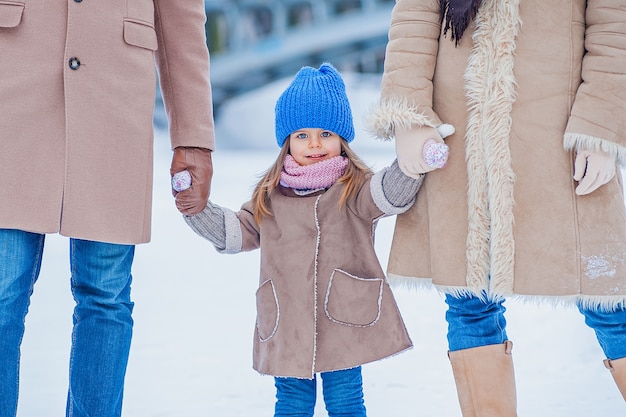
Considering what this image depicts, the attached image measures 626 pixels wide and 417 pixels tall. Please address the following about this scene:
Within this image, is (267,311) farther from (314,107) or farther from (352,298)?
(314,107)

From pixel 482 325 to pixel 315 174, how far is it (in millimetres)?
479

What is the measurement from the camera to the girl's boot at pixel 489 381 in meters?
1.54

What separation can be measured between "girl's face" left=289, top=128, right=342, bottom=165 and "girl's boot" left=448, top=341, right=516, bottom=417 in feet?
1.74

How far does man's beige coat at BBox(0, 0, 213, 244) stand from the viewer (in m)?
1.31

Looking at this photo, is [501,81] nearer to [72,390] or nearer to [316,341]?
[316,341]

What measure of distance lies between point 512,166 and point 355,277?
42cm

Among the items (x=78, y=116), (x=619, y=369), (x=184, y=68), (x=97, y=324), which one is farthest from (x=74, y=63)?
(x=619, y=369)

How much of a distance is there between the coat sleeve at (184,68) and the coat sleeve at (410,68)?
1.15ft

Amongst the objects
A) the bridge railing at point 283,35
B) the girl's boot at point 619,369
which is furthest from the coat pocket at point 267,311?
the bridge railing at point 283,35

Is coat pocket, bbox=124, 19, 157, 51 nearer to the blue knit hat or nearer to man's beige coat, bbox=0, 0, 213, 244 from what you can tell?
man's beige coat, bbox=0, 0, 213, 244

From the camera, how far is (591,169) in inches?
55.7

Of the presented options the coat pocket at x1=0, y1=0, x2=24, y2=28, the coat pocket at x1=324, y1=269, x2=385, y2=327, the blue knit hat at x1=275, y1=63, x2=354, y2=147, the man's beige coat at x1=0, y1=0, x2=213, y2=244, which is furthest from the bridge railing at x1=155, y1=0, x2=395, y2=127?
the coat pocket at x1=0, y1=0, x2=24, y2=28

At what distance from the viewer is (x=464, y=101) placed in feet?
5.03

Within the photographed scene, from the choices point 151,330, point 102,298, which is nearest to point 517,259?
point 102,298
